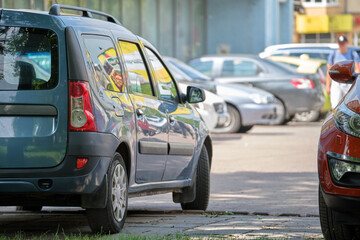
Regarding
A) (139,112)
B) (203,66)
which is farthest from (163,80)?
(203,66)

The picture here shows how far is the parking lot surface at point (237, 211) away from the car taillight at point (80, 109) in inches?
35.1

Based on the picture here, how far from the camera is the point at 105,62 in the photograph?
22.9 ft

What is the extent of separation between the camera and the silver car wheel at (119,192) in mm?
6816

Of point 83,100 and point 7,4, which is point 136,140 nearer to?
point 83,100

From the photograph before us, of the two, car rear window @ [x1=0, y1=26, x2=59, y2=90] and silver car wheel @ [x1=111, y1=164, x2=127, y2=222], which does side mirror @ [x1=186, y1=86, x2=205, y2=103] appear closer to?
silver car wheel @ [x1=111, y1=164, x2=127, y2=222]

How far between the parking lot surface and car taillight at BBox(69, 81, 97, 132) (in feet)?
2.92

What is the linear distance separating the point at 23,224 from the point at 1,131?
1371 millimetres

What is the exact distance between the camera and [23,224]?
7.53 meters

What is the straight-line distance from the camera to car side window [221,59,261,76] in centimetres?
2291

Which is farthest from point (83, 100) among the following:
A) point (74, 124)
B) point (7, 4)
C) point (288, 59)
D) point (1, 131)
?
point (288, 59)

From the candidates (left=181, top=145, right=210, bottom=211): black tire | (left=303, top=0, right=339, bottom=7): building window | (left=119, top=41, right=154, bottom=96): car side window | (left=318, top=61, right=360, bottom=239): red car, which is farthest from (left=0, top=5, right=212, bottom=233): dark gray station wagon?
(left=303, top=0, right=339, bottom=7): building window

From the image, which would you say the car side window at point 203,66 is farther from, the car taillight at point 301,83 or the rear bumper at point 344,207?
the rear bumper at point 344,207

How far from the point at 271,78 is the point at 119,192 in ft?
53.8

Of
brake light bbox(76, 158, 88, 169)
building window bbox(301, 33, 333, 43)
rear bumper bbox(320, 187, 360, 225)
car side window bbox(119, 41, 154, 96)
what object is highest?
car side window bbox(119, 41, 154, 96)
